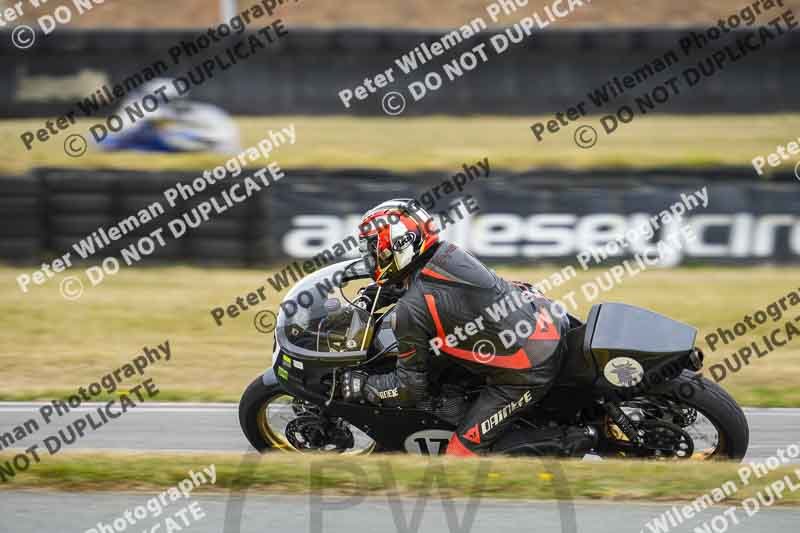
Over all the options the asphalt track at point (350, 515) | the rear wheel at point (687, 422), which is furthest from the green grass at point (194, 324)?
the asphalt track at point (350, 515)

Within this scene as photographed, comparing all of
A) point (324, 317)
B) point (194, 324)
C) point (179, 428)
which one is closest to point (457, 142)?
point (194, 324)

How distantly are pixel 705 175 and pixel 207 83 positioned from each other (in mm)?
11407

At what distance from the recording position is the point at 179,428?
753 centimetres

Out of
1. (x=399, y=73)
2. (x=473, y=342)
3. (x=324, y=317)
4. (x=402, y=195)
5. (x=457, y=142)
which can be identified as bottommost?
(x=473, y=342)

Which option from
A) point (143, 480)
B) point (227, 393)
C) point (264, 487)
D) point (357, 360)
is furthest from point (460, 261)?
point (227, 393)

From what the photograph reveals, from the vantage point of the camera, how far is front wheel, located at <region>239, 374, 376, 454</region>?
20.7 ft

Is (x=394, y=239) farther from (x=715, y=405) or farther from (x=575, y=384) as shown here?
(x=715, y=405)

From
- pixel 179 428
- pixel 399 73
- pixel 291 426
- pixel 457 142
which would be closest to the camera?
pixel 291 426

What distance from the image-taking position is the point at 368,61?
65.3ft

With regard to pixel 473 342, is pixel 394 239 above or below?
above

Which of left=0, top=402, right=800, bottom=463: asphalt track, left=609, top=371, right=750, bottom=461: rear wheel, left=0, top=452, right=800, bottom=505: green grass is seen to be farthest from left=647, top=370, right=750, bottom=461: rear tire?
left=0, top=402, right=800, bottom=463: asphalt track

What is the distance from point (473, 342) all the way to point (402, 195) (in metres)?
6.40

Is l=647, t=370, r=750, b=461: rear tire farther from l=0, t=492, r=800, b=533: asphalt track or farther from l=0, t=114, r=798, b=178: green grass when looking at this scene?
l=0, t=114, r=798, b=178: green grass

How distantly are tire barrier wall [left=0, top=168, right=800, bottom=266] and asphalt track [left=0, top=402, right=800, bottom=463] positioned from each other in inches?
165
